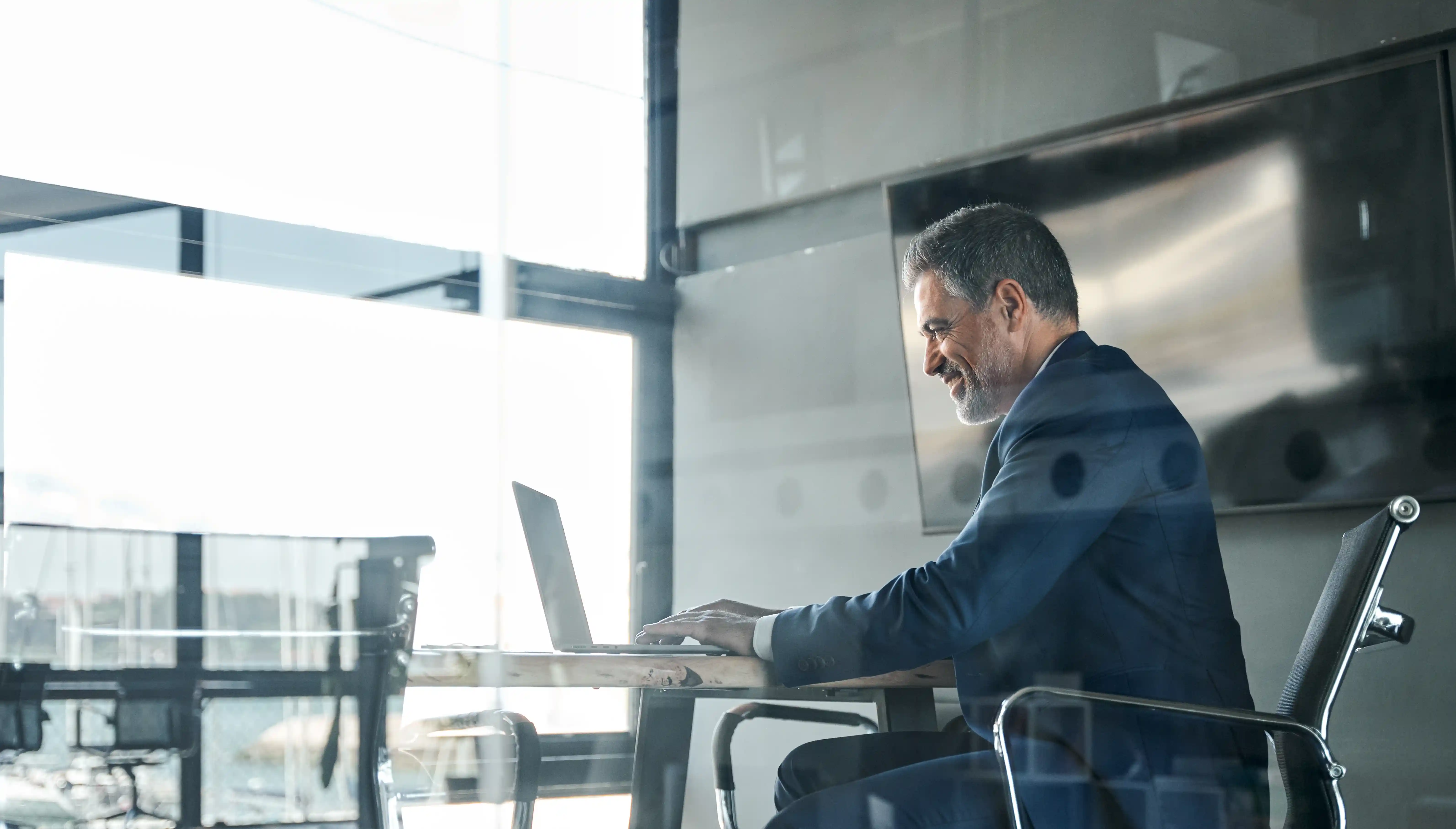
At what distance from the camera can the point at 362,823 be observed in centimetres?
128

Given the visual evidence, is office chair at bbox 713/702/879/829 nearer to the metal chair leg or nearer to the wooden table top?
the metal chair leg

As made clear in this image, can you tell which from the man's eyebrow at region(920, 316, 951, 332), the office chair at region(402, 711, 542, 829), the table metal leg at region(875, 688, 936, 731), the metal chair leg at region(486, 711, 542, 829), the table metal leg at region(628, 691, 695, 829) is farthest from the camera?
the table metal leg at region(628, 691, 695, 829)

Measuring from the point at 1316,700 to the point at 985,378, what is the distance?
54cm

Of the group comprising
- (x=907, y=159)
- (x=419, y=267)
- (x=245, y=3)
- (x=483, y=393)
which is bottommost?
(x=483, y=393)

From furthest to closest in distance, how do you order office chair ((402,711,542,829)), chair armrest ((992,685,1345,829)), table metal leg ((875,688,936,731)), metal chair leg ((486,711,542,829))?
table metal leg ((875,688,936,731)) → metal chair leg ((486,711,542,829)) → office chair ((402,711,542,829)) → chair armrest ((992,685,1345,829))

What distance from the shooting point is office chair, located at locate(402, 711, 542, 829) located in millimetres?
1361

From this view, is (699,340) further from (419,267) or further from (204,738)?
(204,738)

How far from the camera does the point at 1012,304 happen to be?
4.87 feet

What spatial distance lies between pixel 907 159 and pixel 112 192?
6.21 feet

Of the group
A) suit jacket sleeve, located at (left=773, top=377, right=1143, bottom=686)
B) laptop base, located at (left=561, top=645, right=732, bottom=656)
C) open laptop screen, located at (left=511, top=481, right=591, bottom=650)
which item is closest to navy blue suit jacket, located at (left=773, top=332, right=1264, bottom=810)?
suit jacket sleeve, located at (left=773, top=377, right=1143, bottom=686)

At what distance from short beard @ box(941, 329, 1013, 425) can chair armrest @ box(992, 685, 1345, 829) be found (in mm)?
451

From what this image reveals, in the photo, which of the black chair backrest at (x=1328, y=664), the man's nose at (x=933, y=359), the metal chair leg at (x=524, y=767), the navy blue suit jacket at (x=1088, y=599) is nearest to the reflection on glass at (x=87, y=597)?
the metal chair leg at (x=524, y=767)

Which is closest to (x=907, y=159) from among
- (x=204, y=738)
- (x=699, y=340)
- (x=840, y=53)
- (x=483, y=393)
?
(x=840, y=53)

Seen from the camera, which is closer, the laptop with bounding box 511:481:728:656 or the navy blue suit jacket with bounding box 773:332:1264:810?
the navy blue suit jacket with bounding box 773:332:1264:810
